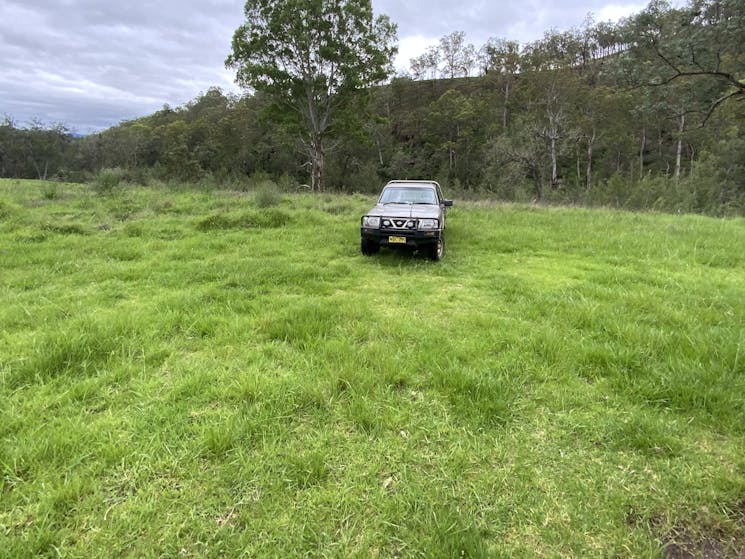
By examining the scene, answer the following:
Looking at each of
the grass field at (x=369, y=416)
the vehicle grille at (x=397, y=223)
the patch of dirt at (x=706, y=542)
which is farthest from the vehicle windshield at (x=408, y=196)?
the patch of dirt at (x=706, y=542)

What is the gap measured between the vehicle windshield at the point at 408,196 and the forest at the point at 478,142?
14.4m

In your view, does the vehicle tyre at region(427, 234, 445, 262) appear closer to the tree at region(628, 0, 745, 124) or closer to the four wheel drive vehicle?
the four wheel drive vehicle

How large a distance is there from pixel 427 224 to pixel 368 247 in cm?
135

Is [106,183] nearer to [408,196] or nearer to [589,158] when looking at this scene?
[408,196]

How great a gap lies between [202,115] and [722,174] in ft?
166

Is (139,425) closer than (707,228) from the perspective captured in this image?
Yes

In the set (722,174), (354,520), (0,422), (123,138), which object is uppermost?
(123,138)

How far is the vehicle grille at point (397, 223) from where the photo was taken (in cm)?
680

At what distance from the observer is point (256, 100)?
38.3 m

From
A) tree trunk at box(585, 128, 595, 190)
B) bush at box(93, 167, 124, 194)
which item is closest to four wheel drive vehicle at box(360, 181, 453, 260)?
bush at box(93, 167, 124, 194)

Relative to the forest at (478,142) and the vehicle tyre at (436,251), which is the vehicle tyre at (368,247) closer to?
the vehicle tyre at (436,251)

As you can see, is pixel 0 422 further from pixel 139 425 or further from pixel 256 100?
pixel 256 100

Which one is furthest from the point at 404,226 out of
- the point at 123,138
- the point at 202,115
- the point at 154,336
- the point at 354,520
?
the point at 123,138

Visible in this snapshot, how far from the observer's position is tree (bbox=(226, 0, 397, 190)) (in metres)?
18.2
